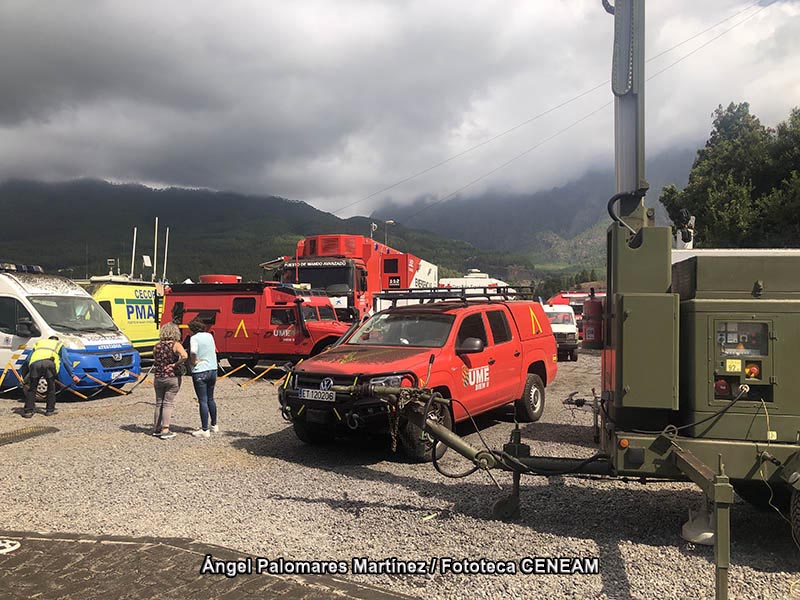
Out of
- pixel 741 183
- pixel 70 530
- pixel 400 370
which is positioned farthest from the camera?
pixel 741 183

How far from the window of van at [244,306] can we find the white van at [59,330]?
306 cm

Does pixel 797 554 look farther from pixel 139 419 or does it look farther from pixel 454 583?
pixel 139 419

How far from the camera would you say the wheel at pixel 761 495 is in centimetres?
471

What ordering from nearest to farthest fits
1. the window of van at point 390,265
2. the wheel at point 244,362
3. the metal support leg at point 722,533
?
the metal support leg at point 722,533
the wheel at point 244,362
the window of van at point 390,265

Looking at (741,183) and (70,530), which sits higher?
(741,183)

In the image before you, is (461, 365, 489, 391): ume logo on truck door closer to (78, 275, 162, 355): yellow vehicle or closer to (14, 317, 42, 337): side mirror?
(14, 317, 42, 337): side mirror

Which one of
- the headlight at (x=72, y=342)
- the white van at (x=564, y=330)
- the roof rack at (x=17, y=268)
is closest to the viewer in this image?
the headlight at (x=72, y=342)

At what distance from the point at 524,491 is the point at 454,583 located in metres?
2.09

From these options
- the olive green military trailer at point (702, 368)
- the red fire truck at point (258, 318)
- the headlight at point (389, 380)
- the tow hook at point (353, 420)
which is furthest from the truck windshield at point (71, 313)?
the olive green military trailer at point (702, 368)

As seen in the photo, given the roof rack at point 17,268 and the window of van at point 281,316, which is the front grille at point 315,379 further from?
the roof rack at point 17,268

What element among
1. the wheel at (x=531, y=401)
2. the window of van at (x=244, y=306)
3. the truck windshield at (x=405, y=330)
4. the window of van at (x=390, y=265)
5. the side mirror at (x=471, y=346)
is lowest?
the wheel at (x=531, y=401)

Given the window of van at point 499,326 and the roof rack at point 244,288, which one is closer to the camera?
the window of van at point 499,326

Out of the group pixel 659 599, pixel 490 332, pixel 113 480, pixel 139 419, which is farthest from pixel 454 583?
pixel 139 419

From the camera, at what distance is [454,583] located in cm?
405
